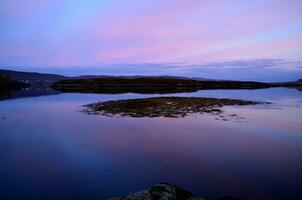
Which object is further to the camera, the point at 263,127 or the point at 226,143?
the point at 263,127

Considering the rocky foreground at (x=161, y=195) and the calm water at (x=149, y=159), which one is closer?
the rocky foreground at (x=161, y=195)

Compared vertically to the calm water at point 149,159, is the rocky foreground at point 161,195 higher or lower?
higher

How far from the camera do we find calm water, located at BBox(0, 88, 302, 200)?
12.1m

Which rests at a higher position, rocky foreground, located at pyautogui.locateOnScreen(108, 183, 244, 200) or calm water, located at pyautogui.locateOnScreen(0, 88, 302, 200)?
rocky foreground, located at pyautogui.locateOnScreen(108, 183, 244, 200)

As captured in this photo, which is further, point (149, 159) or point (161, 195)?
point (149, 159)

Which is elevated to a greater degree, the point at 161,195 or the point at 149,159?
the point at 161,195

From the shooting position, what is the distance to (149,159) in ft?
52.7

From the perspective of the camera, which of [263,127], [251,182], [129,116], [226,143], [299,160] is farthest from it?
[129,116]

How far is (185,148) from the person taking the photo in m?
Answer: 18.6

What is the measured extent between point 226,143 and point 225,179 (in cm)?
706

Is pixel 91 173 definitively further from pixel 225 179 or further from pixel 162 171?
pixel 225 179

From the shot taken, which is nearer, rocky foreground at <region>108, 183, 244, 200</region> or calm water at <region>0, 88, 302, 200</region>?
rocky foreground at <region>108, 183, 244, 200</region>

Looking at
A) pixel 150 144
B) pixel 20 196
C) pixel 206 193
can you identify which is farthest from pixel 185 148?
pixel 20 196

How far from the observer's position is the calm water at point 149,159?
1205 centimetres
